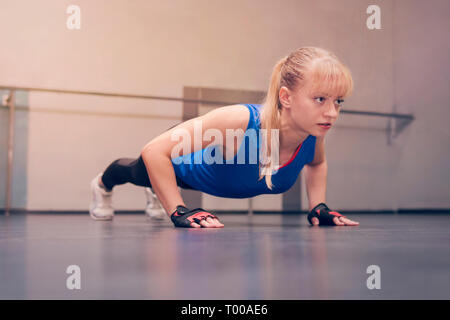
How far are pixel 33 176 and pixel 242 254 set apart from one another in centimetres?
196

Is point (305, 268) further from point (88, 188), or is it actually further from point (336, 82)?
point (88, 188)

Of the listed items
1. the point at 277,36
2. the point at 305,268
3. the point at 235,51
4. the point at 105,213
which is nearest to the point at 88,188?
the point at 105,213

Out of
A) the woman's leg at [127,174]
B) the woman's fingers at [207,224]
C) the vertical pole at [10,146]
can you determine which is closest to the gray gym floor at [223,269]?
the woman's fingers at [207,224]

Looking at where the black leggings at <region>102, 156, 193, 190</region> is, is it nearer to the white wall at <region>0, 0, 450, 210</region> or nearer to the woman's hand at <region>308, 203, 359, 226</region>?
the woman's hand at <region>308, 203, 359, 226</region>

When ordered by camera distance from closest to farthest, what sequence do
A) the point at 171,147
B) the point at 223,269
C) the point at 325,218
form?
the point at 223,269, the point at 171,147, the point at 325,218

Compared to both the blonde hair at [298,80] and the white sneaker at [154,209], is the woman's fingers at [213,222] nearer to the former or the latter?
the blonde hair at [298,80]

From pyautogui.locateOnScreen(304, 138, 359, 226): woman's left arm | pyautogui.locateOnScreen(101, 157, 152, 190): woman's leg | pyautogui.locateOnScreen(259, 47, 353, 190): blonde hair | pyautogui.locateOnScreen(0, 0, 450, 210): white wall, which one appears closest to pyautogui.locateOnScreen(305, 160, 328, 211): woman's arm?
pyautogui.locateOnScreen(304, 138, 359, 226): woman's left arm

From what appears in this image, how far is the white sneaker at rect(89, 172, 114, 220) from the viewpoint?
1658 millimetres

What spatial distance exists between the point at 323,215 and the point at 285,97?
1.28 feet

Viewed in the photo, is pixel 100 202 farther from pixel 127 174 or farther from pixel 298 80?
pixel 298 80

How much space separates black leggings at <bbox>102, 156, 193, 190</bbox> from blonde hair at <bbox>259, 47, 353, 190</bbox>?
1.12ft

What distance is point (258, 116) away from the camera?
1.25 metres

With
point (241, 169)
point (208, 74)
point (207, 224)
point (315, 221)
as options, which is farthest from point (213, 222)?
point (208, 74)

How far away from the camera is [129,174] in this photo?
4.91ft
